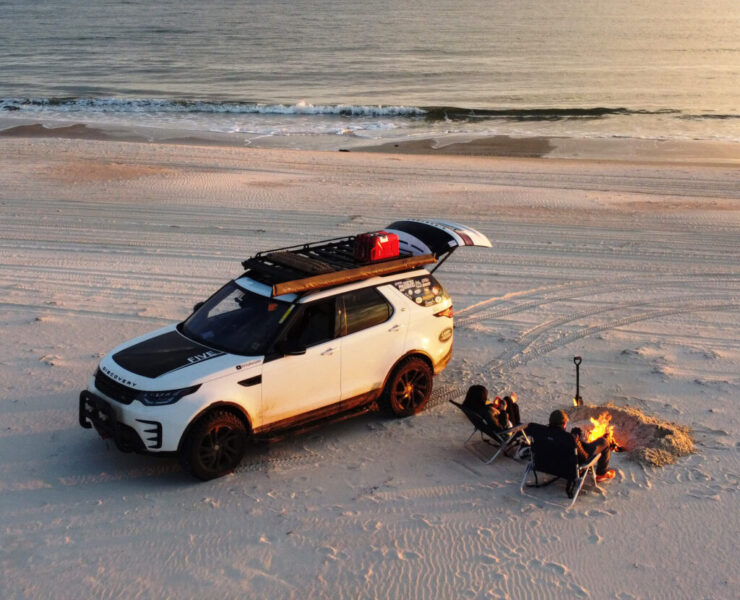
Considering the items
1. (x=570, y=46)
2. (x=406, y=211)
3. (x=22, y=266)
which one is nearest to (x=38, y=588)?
(x=22, y=266)

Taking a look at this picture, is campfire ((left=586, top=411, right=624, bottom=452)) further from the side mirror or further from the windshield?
the windshield

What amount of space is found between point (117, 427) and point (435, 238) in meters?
4.04

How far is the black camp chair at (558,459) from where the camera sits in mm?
7230

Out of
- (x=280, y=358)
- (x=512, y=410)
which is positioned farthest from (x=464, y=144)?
(x=280, y=358)

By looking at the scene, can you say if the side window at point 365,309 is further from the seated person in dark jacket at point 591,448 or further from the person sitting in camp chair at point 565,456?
the seated person in dark jacket at point 591,448

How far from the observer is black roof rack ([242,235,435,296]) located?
26.5 ft

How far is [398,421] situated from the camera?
885 centimetres

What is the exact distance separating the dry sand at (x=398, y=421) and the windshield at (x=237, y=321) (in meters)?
1.12

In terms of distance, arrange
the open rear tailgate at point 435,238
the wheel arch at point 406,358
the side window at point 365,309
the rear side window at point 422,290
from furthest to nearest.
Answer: the open rear tailgate at point 435,238 → the rear side window at point 422,290 → the wheel arch at point 406,358 → the side window at point 365,309

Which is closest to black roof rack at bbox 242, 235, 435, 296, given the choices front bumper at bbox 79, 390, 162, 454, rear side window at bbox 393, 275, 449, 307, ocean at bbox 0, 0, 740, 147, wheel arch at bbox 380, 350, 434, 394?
rear side window at bbox 393, 275, 449, 307

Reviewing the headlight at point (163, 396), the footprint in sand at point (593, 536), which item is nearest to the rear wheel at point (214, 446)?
the headlight at point (163, 396)

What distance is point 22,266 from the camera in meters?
13.9

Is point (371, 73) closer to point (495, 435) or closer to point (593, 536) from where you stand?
point (495, 435)

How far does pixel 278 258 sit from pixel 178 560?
3304 millimetres
